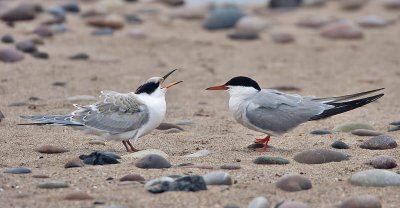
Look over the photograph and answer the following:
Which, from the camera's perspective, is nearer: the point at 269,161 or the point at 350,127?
the point at 269,161

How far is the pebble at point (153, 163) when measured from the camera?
5.39 m

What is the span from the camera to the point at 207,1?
14203mm

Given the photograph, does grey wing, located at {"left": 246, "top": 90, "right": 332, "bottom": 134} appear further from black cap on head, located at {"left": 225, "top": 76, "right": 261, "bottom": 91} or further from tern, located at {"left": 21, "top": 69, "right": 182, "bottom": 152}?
tern, located at {"left": 21, "top": 69, "right": 182, "bottom": 152}

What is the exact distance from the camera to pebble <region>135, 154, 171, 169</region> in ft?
17.7

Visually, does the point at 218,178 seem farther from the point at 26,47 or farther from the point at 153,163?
the point at 26,47

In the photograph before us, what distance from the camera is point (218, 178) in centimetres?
497

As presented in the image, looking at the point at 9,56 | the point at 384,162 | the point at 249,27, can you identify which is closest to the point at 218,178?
the point at 384,162

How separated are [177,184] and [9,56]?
16.0ft

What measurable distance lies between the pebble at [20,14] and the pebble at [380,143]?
19.5 ft

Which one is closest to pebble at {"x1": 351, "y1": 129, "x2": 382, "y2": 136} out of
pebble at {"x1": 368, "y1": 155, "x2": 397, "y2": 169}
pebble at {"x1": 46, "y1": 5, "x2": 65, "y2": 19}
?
pebble at {"x1": 368, "y1": 155, "x2": 397, "y2": 169}

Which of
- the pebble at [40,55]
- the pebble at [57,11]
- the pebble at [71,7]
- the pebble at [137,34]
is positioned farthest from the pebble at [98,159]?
the pebble at [71,7]

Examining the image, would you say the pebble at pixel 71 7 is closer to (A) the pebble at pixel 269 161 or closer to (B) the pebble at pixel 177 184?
(A) the pebble at pixel 269 161

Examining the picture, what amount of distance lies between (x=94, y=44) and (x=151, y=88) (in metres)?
4.51

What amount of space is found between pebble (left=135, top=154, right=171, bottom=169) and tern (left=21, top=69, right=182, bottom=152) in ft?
2.04
